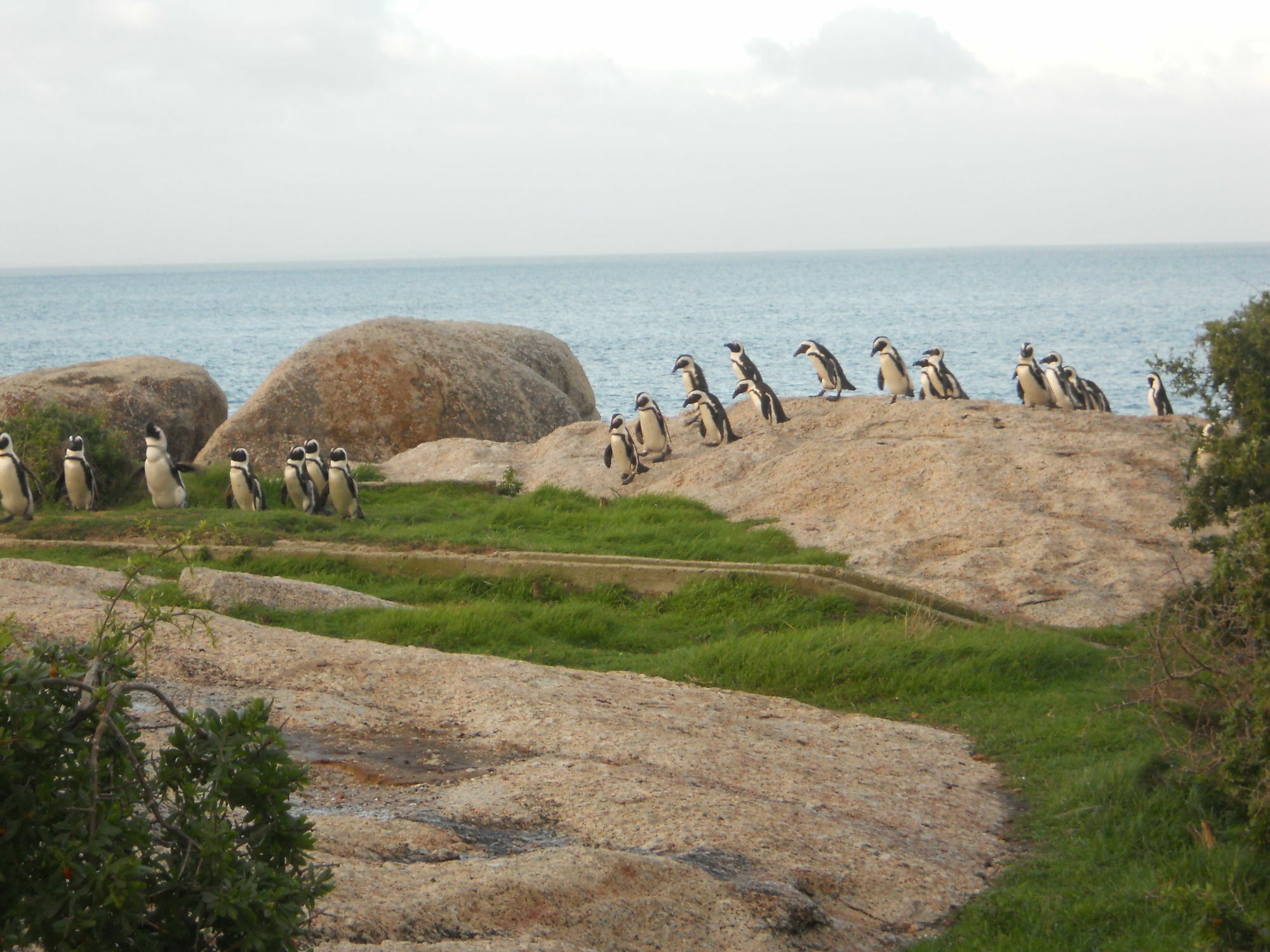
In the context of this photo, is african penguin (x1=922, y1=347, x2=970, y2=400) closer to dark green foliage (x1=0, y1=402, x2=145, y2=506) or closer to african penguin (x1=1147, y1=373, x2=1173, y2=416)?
african penguin (x1=1147, y1=373, x2=1173, y2=416)

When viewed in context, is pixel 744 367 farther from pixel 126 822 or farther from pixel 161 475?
pixel 126 822

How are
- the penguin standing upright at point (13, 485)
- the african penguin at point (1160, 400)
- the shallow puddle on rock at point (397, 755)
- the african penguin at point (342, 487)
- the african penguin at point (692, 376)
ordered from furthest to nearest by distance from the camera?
the african penguin at point (1160, 400) < the african penguin at point (692, 376) < the african penguin at point (342, 487) < the penguin standing upright at point (13, 485) < the shallow puddle on rock at point (397, 755)

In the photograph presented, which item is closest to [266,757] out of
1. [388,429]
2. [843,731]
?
[843,731]

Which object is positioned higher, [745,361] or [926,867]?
[745,361]

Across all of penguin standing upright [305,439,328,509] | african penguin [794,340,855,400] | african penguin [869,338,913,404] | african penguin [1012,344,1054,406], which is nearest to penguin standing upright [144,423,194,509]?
penguin standing upright [305,439,328,509]

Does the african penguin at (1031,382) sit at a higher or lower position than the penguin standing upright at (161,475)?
higher

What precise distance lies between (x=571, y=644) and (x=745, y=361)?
1011 cm

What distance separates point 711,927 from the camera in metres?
4.70

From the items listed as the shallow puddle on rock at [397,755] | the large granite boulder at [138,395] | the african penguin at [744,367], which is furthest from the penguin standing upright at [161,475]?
the shallow puddle on rock at [397,755]

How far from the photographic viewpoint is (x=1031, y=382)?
62.8 feet

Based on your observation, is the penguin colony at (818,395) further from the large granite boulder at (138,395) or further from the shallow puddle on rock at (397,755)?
the shallow puddle on rock at (397,755)

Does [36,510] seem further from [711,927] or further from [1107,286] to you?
[1107,286]

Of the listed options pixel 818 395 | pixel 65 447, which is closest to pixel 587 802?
pixel 65 447

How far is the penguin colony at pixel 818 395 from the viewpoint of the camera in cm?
1697
